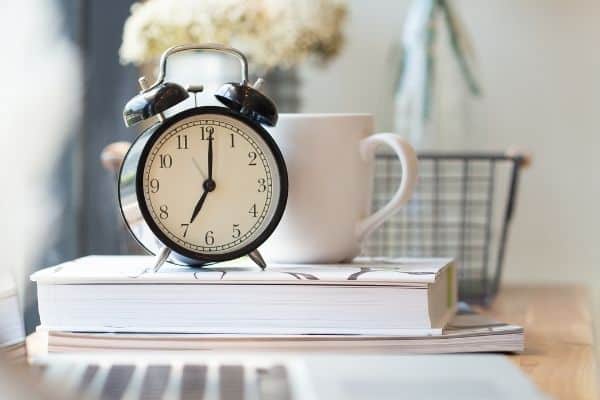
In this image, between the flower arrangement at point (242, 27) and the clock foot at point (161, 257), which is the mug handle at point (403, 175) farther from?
the flower arrangement at point (242, 27)

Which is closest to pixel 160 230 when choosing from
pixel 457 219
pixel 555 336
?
pixel 555 336

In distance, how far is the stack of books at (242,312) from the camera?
762 mm

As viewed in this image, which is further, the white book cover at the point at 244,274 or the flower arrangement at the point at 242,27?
A: the flower arrangement at the point at 242,27

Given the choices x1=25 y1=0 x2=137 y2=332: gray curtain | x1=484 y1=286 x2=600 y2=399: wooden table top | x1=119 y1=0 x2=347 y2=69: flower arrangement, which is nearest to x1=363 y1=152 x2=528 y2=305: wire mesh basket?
x1=484 y1=286 x2=600 y2=399: wooden table top

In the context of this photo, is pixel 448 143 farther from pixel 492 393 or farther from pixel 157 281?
pixel 492 393

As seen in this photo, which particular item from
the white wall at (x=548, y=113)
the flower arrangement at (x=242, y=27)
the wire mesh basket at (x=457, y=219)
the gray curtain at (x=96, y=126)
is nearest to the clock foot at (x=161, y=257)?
the wire mesh basket at (x=457, y=219)

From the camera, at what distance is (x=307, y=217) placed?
0.87 metres

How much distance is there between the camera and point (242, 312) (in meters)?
0.77

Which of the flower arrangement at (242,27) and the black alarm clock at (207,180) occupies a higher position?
the flower arrangement at (242,27)

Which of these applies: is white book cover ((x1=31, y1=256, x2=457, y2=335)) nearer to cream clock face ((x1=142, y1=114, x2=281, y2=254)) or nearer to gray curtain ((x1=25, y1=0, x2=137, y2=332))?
cream clock face ((x1=142, y1=114, x2=281, y2=254))

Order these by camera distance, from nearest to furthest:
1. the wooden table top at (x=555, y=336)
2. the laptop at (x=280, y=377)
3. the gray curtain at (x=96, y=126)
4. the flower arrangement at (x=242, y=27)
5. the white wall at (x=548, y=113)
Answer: the laptop at (x=280, y=377), the wooden table top at (x=555, y=336), the flower arrangement at (x=242, y=27), the gray curtain at (x=96, y=126), the white wall at (x=548, y=113)

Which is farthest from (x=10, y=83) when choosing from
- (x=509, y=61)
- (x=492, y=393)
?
(x=509, y=61)

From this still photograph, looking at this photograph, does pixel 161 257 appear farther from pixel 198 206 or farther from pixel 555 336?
pixel 555 336

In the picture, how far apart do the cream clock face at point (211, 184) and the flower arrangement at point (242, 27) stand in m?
0.34
